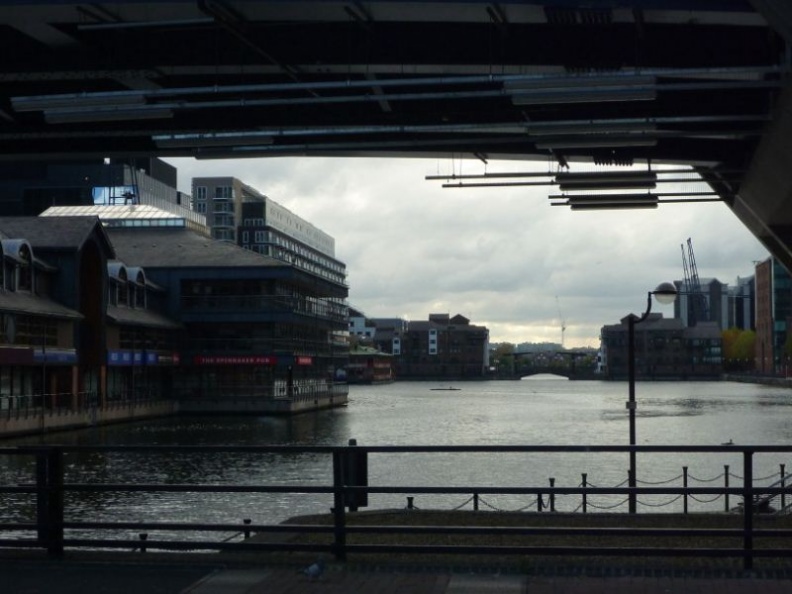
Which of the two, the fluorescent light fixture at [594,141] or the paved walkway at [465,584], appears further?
the fluorescent light fixture at [594,141]

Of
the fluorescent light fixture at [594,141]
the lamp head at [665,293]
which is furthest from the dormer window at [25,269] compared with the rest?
the fluorescent light fixture at [594,141]

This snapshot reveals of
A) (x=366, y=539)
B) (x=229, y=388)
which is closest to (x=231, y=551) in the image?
(x=366, y=539)

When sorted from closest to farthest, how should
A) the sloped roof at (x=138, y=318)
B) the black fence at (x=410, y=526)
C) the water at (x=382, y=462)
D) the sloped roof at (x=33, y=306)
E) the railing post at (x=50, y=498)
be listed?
the black fence at (x=410, y=526) < the railing post at (x=50, y=498) < the water at (x=382, y=462) < the sloped roof at (x=33, y=306) < the sloped roof at (x=138, y=318)

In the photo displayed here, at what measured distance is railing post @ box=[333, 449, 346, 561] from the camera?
37.0 ft

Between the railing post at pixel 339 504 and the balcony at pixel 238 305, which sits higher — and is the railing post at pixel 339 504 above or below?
below

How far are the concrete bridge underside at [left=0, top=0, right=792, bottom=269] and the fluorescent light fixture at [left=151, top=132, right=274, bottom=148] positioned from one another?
0.15 feet

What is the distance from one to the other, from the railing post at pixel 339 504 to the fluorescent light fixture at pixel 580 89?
5.22 m

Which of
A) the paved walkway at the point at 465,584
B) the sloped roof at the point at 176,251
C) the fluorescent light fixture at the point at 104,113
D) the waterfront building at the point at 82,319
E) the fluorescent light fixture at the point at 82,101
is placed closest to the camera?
the paved walkway at the point at 465,584

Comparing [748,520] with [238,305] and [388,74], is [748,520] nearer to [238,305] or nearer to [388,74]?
[388,74]

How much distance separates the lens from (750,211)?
24969mm

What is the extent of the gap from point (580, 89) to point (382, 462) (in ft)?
105

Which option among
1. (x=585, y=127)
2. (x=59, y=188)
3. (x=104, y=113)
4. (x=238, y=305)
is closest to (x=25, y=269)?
(x=238, y=305)

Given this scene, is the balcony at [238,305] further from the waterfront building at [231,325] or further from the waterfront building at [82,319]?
the waterfront building at [82,319]

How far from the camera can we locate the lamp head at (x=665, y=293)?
29.2 meters
